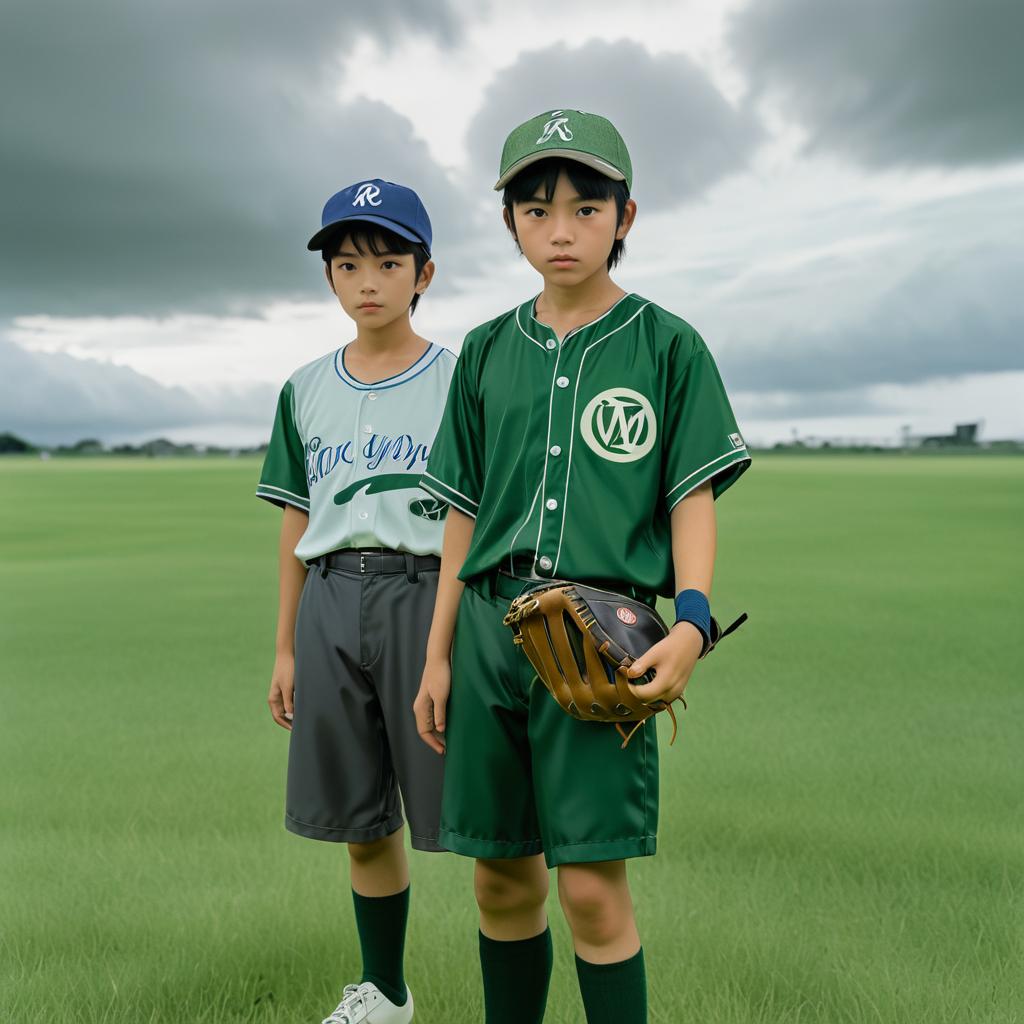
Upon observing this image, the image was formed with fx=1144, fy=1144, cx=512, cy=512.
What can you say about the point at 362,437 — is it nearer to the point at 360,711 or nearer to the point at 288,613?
the point at 288,613

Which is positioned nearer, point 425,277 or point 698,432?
point 698,432

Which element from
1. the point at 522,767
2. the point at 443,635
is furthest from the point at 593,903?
the point at 443,635

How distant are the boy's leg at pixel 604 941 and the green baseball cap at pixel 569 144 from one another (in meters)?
1.39

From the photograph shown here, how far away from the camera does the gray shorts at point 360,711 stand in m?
2.76

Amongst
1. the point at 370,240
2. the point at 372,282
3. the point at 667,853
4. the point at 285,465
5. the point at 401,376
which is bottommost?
the point at 667,853

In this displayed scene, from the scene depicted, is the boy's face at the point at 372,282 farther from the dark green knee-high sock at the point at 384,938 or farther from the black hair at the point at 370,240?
the dark green knee-high sock at the point at 384,938

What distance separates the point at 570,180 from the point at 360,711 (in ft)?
4.49

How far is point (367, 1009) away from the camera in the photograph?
9.52ft

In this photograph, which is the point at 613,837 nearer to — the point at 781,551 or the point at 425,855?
the point at 425,855

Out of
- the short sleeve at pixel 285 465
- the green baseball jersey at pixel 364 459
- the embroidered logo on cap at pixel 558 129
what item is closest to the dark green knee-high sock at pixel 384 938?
the green baseball jersey at pixel 364 459

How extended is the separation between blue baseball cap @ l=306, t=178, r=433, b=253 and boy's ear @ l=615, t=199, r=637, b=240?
25.6 inches

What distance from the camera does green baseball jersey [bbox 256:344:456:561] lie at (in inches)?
110

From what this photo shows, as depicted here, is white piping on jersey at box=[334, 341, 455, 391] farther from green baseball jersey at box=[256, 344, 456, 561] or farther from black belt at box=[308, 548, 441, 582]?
black belt at box=[308, 548, 441, 582]

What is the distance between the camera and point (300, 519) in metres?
3.06
